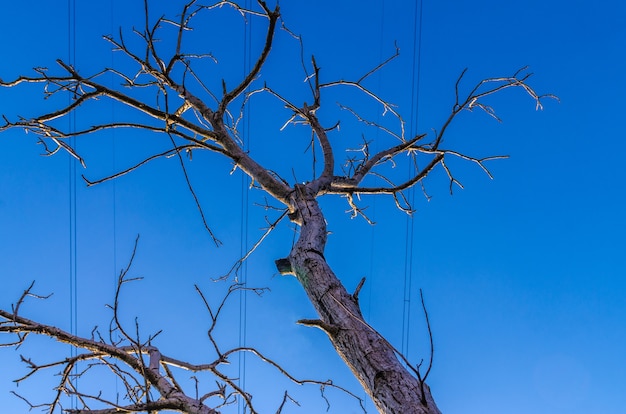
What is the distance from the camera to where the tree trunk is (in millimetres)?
1157

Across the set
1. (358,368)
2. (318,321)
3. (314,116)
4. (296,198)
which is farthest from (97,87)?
(358,368)

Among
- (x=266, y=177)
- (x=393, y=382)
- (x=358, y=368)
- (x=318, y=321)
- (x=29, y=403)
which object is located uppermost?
(x=266, y=177)

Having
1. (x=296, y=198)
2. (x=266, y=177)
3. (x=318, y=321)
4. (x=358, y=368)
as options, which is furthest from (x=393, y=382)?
(x=266, y=177)

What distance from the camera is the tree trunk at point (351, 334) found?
3.80 ft

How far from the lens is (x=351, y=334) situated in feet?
4.44

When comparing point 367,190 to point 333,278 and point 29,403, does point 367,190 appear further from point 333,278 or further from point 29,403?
point 29,403

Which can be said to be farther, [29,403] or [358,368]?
[29,403]

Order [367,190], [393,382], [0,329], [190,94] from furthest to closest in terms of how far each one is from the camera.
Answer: [367,190]
[190,94]
[0,329]
[393,382]

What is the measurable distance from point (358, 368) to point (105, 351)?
0.89 metres

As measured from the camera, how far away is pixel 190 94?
7.13 ft

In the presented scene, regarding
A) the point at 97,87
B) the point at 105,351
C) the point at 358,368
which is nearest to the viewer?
the point at 358,368

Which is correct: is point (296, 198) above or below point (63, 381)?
above

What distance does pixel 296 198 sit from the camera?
6.48 ft

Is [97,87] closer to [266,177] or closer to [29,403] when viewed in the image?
[266,177]
